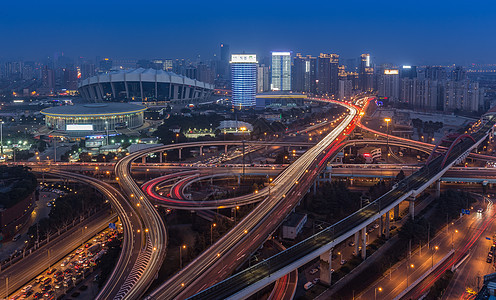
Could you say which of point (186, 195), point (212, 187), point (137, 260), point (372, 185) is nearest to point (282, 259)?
point (137, 260)

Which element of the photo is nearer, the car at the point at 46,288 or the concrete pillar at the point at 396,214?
the car at the point at 46,288

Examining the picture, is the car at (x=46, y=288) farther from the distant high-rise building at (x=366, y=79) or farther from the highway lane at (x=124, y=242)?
the distant high-rise building at (x=366, y=79)

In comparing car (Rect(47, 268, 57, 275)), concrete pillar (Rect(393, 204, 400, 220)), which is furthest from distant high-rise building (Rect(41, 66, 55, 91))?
concrete pillar (Rect(393, 204, 400, 220))

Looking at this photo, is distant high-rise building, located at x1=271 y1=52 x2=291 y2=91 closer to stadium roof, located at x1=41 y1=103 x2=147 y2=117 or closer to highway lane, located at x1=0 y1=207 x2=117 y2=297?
stadium roof, located at x1=41 y1=103 x2=147 y2=117

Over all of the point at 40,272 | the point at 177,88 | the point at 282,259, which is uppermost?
the point at 177,88

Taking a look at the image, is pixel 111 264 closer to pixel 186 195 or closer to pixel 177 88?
pixel 186 195

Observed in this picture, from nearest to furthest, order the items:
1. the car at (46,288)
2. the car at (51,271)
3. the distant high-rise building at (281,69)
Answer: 1. the car at (46,288)
2. the car at (51,271)
3. the distant high-rise building at (281,69)

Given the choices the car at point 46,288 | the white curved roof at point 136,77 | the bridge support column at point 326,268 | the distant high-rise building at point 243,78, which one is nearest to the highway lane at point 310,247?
the bridge support column at point 326,268
